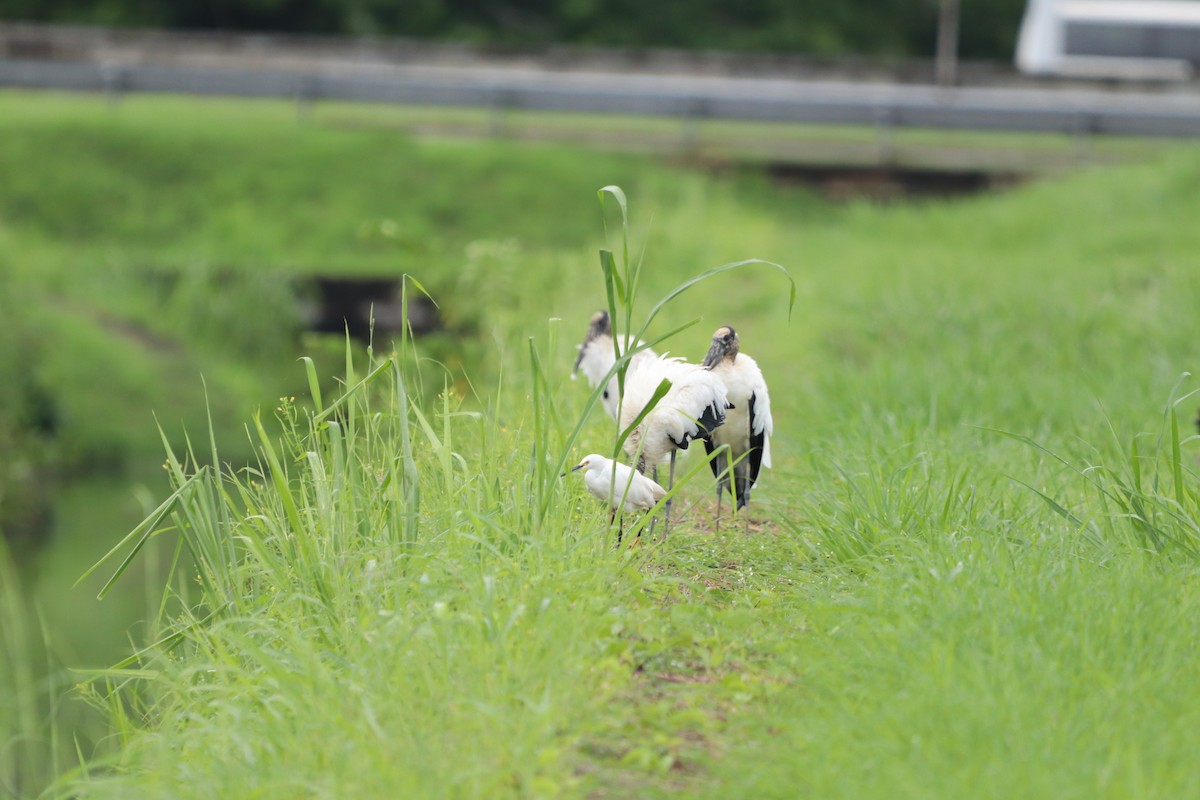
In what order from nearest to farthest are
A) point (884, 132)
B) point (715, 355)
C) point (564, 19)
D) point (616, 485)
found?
point (616, 485), point (715, 355), point (884, 132), point (564, 19)

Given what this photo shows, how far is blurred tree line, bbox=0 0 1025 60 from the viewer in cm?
2772

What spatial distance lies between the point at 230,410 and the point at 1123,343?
7496 millimetres

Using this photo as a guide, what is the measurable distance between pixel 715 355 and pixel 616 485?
74 centimetres

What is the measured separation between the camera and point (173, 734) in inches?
125

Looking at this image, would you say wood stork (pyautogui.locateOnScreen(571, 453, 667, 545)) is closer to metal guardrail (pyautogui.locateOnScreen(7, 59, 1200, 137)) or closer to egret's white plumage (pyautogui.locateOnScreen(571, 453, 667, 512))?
egret's white plumage (pyautogui.locateOnScreen(571, 453, 667, 512))

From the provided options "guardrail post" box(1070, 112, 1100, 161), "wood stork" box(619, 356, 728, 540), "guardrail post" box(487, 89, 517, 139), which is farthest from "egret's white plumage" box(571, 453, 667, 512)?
"guardrail post" box(1070, 112, 1100, 161)

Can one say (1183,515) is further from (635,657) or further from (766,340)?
(766,340)

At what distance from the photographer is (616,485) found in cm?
370

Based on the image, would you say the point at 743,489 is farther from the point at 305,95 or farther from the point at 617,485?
the point at 305,95

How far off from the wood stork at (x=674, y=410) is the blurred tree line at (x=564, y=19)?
81.7ft

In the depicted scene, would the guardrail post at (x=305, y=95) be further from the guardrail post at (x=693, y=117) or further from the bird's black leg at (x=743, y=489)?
the bird's black leg at (x=743, y=489)

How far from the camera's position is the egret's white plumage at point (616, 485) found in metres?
3.67

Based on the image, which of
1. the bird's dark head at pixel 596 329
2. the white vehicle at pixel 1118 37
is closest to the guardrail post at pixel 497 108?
the white vehicle at pixel 1118 37

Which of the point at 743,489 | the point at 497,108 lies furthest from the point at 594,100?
the point at 743,489
